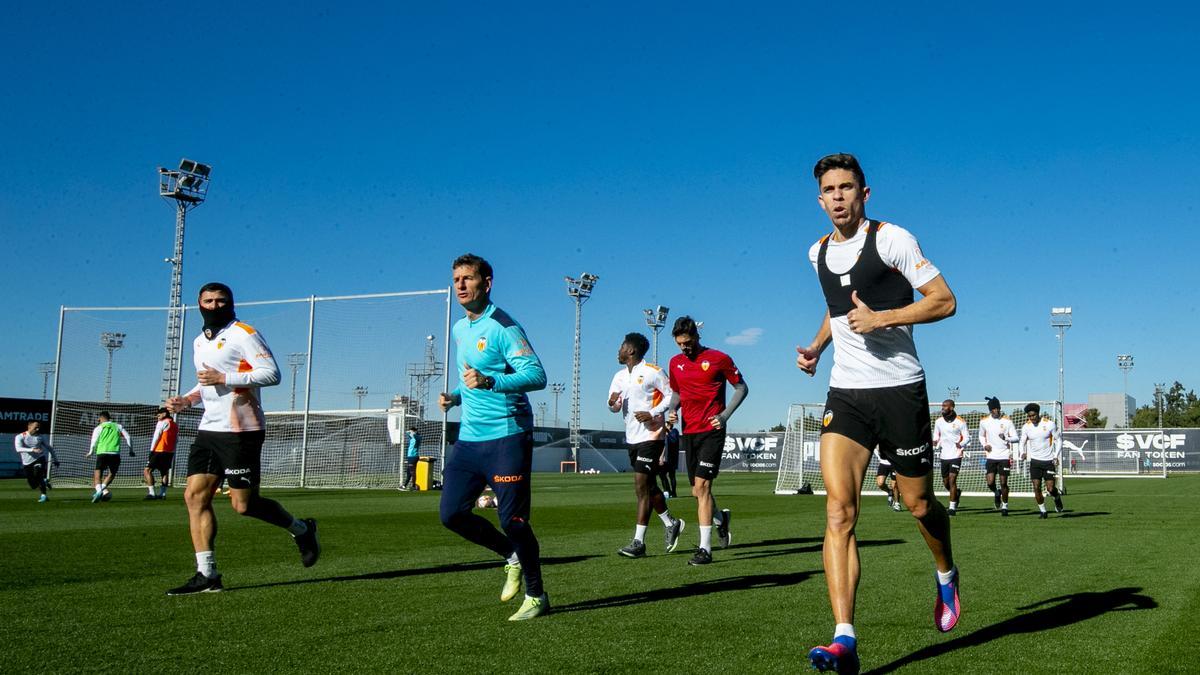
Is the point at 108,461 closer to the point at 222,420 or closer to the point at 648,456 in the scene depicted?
the point at 648,456

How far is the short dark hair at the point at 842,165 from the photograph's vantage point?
4.57 meters

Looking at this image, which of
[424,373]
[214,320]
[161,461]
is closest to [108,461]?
[161,461]

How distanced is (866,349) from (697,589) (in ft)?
9.78

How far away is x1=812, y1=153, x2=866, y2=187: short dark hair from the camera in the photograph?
4.57 m

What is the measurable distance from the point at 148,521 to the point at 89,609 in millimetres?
8743

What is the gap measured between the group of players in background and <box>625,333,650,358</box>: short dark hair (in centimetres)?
54

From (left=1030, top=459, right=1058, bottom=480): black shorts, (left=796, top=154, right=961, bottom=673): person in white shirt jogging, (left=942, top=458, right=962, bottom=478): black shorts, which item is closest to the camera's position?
(left=796, top=154, right=961, bottom=673): person in white shirt jogging

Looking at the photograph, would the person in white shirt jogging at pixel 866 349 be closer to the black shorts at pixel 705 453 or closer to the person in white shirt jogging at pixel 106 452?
the black shorts at pixel 705 453

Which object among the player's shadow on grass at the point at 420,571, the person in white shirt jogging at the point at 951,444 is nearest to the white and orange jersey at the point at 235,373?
the player's shadow on grass at the point at 420,571

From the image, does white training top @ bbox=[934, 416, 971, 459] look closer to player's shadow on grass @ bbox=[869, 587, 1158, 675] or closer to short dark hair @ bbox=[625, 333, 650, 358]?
short dark hair @ bbox=[625, 333, 650, 358]

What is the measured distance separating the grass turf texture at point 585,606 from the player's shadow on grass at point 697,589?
0.03m

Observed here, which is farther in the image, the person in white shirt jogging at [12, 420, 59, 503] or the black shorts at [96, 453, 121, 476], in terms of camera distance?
the person in white shirt jogging at [12, 420, 59, 503]

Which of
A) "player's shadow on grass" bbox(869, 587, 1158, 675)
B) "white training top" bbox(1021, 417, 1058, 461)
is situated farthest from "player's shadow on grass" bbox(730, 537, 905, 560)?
"white training top" bbox(1021, 417, 1058, 461)

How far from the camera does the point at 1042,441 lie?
715 inches
